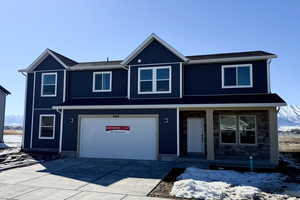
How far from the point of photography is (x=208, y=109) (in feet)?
42.9

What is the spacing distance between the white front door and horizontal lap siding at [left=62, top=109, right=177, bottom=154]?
2.42 meters

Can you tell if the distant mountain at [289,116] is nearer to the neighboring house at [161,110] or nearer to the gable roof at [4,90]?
the neighboring house at [161,110]

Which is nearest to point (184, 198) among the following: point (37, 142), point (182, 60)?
point (182, 60)

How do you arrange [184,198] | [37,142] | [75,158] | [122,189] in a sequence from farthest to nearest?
[37,142] < [75,158] < [122,189] < [184,198]

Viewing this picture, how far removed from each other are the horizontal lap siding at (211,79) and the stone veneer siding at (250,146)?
129cm

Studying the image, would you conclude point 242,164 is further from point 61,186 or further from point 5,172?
point 5,172

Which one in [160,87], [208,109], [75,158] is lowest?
[75,158]

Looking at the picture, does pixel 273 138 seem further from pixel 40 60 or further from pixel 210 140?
pixel 40 60

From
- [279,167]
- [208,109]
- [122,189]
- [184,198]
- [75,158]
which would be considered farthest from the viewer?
[75,158]

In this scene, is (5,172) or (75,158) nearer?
(5,172)

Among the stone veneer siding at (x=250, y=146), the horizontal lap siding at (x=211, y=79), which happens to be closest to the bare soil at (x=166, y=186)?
the stone veneer siding at (x=250, y=146)

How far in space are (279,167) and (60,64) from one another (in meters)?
14.4

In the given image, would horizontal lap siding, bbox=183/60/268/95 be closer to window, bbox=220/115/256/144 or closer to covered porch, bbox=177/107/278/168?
covered porch, bbox=177/107/278/168

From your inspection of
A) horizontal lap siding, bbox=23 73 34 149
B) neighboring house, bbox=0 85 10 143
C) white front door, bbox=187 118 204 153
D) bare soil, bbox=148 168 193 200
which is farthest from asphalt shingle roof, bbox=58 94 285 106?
neighboring house, bbox=0 85 10 143
